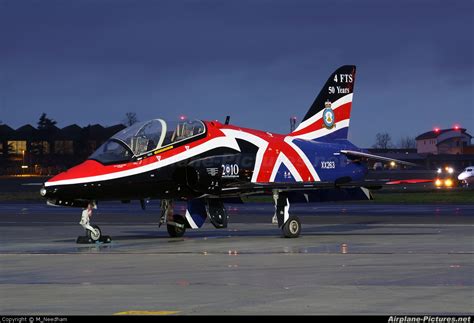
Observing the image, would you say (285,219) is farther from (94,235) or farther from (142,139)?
(94,235)

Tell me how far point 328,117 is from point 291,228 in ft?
21.2

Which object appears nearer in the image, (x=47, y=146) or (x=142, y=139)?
(x=142, y=139)

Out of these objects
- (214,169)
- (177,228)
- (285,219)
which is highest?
(214,169)

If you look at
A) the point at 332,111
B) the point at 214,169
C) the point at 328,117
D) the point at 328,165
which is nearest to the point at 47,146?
the point at 332,111

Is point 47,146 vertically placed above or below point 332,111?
above

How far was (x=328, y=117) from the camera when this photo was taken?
34.2 m

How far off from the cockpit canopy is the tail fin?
260 inches

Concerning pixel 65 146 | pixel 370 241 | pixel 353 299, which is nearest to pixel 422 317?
pixel 353 299

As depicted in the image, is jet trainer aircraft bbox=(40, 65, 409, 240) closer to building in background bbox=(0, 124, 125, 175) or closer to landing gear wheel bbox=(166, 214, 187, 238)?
landing gear wheel bbox=(166, 214, 187, 238)

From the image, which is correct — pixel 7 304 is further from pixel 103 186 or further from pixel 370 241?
pixel 370 241

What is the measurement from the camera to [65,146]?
166m

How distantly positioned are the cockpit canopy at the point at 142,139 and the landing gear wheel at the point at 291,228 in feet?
12.6

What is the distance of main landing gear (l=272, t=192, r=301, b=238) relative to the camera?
29.0 meters

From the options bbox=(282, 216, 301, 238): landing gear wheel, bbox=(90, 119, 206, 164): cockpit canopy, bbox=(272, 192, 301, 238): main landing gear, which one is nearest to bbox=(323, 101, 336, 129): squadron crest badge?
bbox=(272, 192, 301, 238): main landing gear
